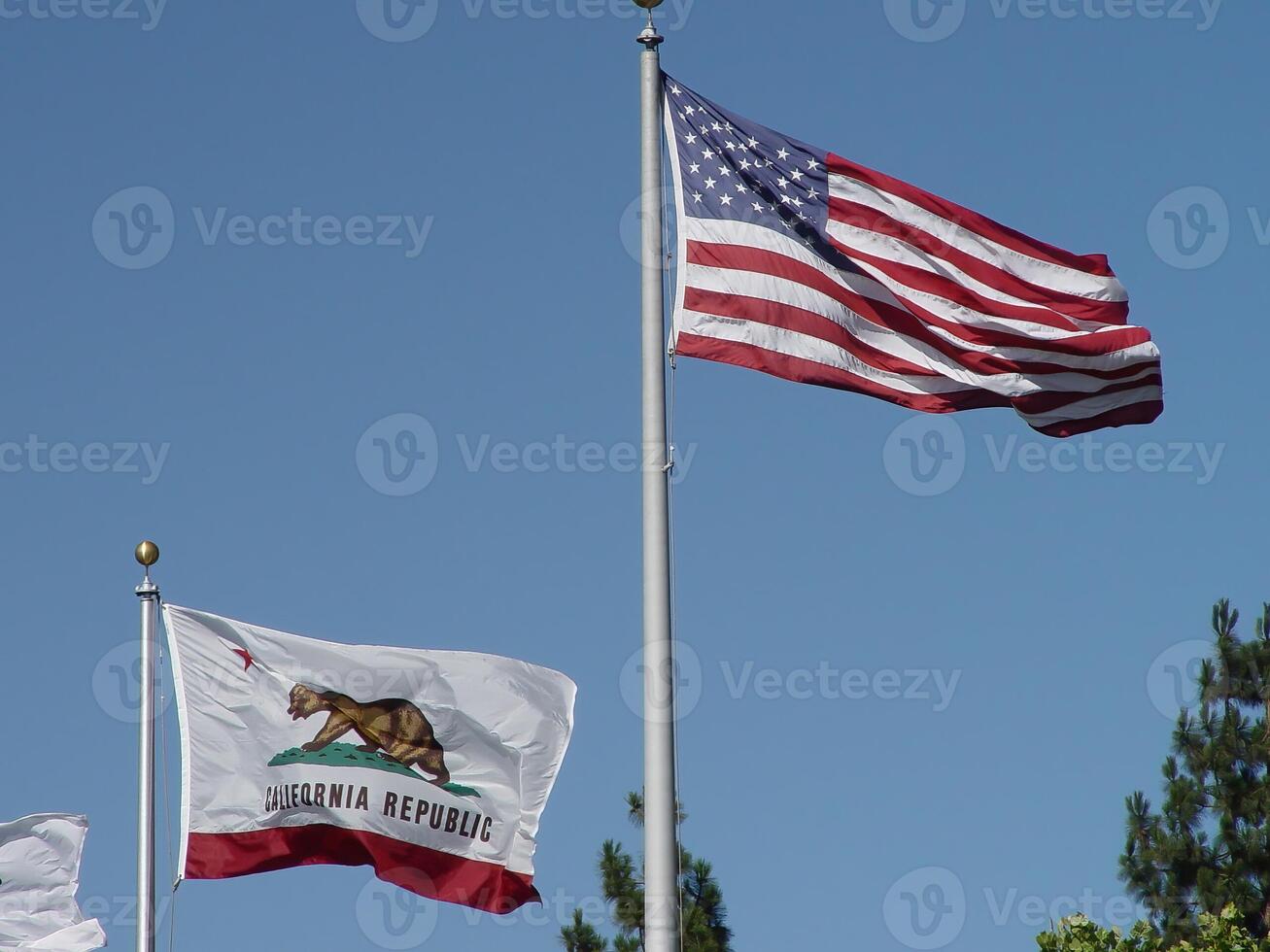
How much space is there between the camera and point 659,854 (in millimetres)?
14516

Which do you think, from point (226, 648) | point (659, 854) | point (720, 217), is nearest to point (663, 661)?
point (659, 854)

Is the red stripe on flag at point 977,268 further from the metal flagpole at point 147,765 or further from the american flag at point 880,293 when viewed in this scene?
the metal flagpole at point 147,765

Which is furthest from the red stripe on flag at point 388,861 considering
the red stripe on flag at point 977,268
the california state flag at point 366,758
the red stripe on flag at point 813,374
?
the red stripe on flag at point 977,268

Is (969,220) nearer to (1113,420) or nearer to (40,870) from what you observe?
(1113,420)

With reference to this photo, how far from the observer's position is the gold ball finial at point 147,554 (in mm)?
19062

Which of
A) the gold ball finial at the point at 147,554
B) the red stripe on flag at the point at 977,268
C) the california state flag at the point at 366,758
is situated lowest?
the california state flag at the point at 366,758

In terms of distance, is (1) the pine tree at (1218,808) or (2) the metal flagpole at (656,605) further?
(1) the pine tree at (1218,808)

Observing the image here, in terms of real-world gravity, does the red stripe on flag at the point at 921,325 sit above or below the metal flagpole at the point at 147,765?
above

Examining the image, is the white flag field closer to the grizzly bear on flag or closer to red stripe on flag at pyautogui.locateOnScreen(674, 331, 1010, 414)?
the grizzly bear on flag

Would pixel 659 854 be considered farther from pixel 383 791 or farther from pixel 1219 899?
pixel 1219 899

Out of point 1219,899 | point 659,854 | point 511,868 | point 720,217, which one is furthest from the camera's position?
point 1219,899

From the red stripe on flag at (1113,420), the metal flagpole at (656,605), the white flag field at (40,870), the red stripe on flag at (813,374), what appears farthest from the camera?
the white flag field at (40,870)

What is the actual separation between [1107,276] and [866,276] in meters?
2.36

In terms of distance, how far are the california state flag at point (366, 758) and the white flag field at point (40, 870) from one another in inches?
267
